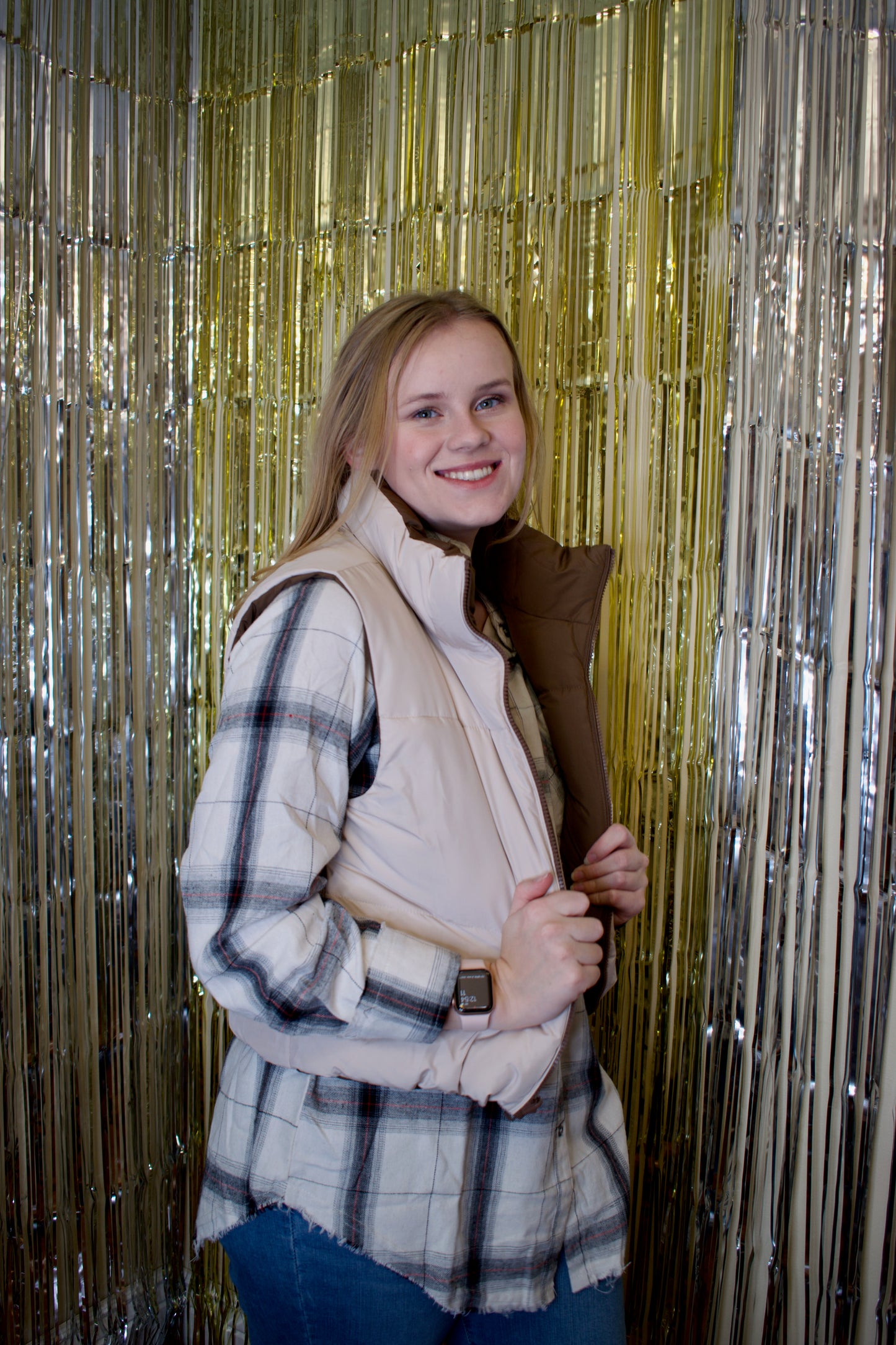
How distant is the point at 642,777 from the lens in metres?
1.59

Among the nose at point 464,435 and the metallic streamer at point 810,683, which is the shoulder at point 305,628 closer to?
the nose at point 464,435

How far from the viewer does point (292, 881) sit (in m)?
0.83

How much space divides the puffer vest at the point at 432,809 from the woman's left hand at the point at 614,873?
0.14 meters

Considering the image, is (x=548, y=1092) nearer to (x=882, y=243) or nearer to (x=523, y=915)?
(x=523, y=915)

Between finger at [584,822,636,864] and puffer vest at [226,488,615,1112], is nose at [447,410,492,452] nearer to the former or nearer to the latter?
puffer vest at [226,488,615,1112]

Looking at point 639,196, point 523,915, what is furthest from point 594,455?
point 523,915

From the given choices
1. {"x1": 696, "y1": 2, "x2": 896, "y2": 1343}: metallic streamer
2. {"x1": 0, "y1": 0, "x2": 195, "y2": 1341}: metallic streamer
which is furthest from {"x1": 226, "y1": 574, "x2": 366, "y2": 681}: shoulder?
{"x1": 696, "y1": 2, "x2": 896, "y2": 1343}: metallic streamer

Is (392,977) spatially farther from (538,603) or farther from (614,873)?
(538,603)

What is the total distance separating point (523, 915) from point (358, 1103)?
227 mm

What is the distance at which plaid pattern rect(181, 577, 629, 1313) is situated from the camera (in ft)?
2.72

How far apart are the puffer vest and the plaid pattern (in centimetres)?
3

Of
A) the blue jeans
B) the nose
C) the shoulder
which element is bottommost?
the blue jeans

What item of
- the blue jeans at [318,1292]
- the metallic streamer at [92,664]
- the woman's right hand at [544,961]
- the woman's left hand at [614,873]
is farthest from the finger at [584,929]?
the metallic streamer at [92,664]

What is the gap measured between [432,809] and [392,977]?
0.15 meters
